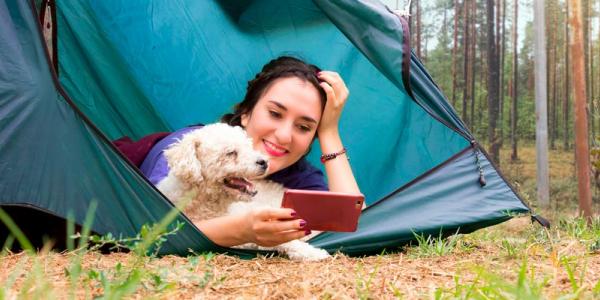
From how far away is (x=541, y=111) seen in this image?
6.00 meters

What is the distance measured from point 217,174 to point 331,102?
28.9 inches

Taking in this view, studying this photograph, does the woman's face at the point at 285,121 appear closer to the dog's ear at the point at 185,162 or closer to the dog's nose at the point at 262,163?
the dog's nose at the point at 262,163

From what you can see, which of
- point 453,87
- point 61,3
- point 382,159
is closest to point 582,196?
point 453,87

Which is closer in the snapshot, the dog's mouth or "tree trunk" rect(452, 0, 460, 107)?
the dog's mouth

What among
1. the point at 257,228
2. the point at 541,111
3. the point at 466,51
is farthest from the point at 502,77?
the point at 257,228

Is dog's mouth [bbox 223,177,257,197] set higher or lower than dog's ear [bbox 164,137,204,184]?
lower

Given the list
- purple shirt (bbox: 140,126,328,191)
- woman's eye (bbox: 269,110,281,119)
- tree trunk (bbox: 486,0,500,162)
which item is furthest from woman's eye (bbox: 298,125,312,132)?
tree trunk (bbox: 486,0,500,162)

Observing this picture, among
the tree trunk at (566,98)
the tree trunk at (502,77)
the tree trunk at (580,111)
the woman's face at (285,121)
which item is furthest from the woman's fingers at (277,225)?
the tree trunk at (566,98)

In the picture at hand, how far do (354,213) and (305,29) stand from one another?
1904 mm

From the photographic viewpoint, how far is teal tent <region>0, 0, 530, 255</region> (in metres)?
2.18

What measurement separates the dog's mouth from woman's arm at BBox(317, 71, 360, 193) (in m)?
0.50

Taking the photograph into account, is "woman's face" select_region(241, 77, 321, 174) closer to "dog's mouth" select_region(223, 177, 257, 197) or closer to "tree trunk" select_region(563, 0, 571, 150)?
"dog's mouth" select_region(223, 177, 257, 197)

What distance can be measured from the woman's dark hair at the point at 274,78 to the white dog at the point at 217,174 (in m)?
0.44

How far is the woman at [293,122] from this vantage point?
9.39ft
